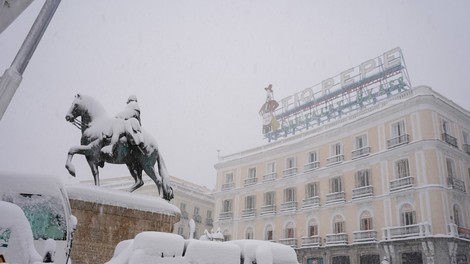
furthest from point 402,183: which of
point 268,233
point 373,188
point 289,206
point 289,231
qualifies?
point 268,233

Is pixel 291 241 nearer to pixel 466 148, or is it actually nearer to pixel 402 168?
pixel 402 168

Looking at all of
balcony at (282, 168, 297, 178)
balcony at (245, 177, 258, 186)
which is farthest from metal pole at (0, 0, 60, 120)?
balcony at (245, 177, 258, 186)

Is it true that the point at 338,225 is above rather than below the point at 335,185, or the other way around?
below

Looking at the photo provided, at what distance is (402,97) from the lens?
29.5 meters

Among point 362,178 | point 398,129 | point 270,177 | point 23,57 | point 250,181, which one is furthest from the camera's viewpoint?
point 250,181

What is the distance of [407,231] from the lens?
25734 millimetres

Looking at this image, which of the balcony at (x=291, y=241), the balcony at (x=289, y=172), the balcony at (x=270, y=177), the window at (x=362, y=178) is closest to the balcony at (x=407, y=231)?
the window at (x=362, y=178)

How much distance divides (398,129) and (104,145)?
83.8 feet

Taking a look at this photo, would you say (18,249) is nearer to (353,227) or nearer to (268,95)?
(353,227)

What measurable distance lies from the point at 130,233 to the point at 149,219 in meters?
0.46

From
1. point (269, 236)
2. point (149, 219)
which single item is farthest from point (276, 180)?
point (149, 219)

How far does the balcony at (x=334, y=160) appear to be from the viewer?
3180 cm

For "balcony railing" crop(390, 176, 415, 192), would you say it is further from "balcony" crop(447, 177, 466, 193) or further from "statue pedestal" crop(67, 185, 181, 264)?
"statue pedestal" crop(67, 185, 181, 264)

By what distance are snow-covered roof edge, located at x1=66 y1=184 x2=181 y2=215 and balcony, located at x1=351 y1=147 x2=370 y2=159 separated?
24.8 metres
